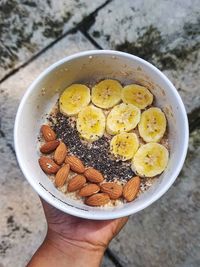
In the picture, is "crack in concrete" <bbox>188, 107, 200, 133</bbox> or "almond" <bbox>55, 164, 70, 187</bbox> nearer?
"almond" <bbox>55, 164, 70, 187</bbox>

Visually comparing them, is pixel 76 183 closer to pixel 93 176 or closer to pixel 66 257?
pixel 93 176

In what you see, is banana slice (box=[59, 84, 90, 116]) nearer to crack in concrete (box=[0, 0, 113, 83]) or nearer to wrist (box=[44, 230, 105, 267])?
wrist (box=[44, 230, 105, 267])

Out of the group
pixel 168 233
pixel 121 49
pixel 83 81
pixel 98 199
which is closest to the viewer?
pixel 98 199

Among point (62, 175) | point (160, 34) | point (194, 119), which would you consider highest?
point (62, 175)

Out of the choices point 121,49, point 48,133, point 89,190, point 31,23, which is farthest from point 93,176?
point 31,23

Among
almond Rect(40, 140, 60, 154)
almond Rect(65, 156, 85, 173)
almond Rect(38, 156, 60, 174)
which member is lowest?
almond Rect(65, 156, 85, 173)

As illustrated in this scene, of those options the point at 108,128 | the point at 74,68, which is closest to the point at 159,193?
the point at 108,128

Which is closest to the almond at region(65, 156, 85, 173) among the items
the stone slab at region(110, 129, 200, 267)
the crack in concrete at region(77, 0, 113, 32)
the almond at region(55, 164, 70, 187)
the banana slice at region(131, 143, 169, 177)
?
the almond at region(55, 164, 70, 187)

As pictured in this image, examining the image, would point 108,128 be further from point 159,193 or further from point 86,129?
point 159,193
